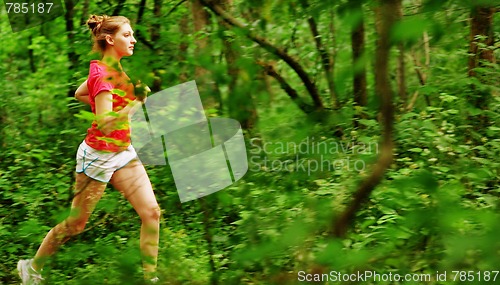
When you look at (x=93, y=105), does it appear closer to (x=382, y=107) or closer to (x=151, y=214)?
(x=151, y=214)

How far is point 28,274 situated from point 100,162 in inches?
32.2

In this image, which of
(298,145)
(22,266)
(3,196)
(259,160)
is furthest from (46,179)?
(298,145)

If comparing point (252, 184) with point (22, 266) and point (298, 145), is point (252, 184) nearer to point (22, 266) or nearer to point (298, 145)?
point (298, 145)

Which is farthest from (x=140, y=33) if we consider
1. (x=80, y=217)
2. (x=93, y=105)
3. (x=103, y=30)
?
(x=80, y=217)

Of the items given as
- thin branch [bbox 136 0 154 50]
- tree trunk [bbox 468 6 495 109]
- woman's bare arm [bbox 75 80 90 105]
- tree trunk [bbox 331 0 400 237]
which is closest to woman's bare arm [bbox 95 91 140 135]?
woman's bare arm [bbox 75 80 90 105]

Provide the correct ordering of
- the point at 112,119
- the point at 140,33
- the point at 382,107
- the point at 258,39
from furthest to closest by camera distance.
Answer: the point at 140,33 < the point at 258,39 < the point at 112,119 < the point at 382,107

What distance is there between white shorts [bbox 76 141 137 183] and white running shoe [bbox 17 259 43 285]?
2.18ft

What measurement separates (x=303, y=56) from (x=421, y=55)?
8.15 feet

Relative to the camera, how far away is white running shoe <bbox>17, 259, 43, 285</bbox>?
4910 millimetres

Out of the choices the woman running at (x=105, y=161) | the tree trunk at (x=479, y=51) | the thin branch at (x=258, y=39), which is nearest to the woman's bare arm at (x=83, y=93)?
the woman running at (x=105, y=161)

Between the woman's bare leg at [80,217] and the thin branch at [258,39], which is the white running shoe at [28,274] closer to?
the woman's bare leg at [80,217]

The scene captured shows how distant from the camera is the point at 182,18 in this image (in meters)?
9.42

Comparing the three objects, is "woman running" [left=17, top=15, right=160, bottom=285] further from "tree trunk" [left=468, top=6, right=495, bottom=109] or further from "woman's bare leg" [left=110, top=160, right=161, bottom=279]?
"tree trunk" [left=468, top=6, right=495, bottom=109]

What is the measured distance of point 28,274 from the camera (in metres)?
5.12
